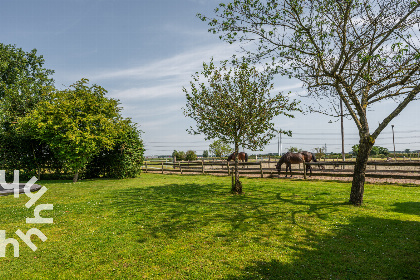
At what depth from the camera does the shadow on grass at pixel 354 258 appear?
5125 millimetres

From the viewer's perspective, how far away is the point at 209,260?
19.0 ft

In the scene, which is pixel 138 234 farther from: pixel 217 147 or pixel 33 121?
pixel 217 147

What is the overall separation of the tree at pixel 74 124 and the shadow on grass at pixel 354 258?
17215mm

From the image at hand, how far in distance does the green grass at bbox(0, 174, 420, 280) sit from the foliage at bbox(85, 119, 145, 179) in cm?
1061

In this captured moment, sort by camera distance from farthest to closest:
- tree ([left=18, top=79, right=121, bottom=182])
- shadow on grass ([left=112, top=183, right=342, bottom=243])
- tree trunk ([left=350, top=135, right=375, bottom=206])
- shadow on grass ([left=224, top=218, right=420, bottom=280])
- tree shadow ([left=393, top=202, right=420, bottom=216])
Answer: tree ([left=18, top=79, right=121, bottom=182]) < tree trunk ([left=350, top=135, right=375, bottom=206]) < tree shadow ([left=393, top=202, right=420, bottom=216]) < shadow on grass ([left=112, top=183, right=342, bottom=243]) < shadow on grass ([left=224, top=218, right=420, bottom=280])

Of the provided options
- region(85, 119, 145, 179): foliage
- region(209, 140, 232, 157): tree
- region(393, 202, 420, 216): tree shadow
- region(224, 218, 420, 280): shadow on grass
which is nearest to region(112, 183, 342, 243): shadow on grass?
region(224, 218, 420, 280): shadow on grass

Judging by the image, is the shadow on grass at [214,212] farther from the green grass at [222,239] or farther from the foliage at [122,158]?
the foliage at [122,158]

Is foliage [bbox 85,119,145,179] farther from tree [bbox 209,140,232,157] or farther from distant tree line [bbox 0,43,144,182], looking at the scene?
tree [bbox 209,140,232,157]

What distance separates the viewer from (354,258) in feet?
19.1

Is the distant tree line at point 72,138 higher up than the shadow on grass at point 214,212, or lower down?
higher up

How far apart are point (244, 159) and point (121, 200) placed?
26628 mm

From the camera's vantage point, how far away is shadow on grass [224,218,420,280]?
512cm

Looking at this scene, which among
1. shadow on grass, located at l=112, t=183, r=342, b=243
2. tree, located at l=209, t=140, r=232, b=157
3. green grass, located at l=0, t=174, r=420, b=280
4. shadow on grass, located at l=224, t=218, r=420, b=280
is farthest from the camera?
tree, located at l=209, t=140, r=232, b=157

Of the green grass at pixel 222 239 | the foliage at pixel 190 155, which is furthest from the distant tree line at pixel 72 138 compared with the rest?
the foliage at pixel 190 155
